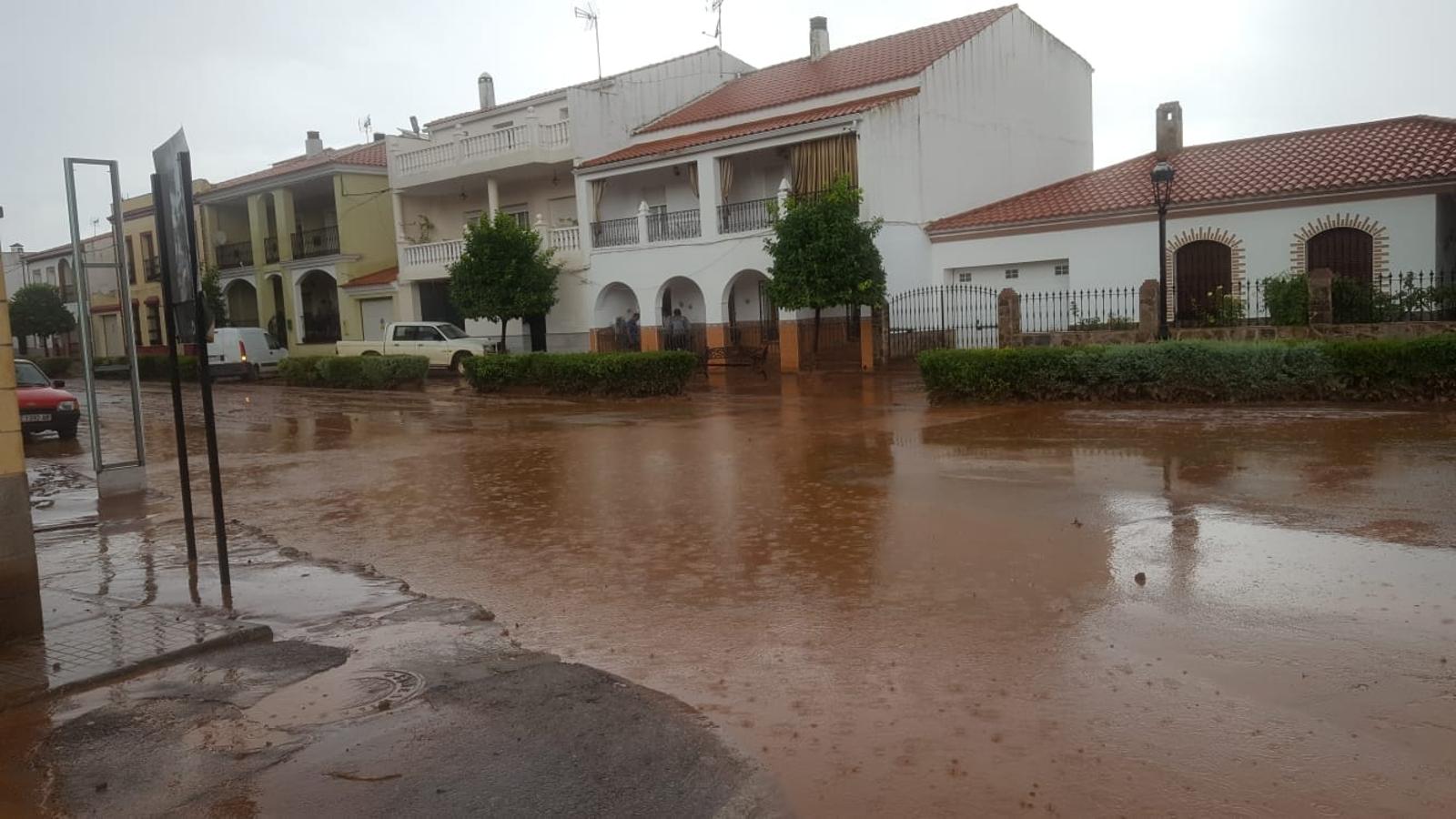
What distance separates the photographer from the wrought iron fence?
22.5 m

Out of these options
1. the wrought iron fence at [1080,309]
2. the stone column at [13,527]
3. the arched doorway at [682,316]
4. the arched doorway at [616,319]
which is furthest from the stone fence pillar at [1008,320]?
the stone column at [13,527]

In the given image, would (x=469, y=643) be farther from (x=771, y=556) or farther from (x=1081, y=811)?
(x=1081, y=811)

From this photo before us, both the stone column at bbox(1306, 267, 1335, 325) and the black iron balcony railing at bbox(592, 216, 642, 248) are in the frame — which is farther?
the black iron balcony railing at bbox(592, 216, 642, 248)

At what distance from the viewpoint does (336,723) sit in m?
4.63

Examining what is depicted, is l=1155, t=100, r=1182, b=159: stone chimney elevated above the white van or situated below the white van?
above

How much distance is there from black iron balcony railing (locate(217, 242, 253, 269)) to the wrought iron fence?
29.8 metres

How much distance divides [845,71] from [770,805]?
28203 mm

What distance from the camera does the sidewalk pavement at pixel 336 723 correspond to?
390 cm

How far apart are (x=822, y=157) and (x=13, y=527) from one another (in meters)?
21.9

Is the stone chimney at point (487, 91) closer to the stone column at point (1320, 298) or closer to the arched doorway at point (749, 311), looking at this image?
the arched doorway at point (749, 311)

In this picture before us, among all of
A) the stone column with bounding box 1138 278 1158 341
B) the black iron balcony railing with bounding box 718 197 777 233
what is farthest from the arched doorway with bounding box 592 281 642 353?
the stone column with bounding box 1138 278 1158 341

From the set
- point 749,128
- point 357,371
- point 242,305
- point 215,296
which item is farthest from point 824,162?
point 242,305

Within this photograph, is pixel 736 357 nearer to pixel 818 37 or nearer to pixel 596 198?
pixel 596 198

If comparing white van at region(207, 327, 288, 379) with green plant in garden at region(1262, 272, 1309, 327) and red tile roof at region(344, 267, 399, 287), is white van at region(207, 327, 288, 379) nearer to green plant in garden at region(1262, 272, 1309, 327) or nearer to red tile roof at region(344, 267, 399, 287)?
red tile roof at region(344, 267, 399, 287)
